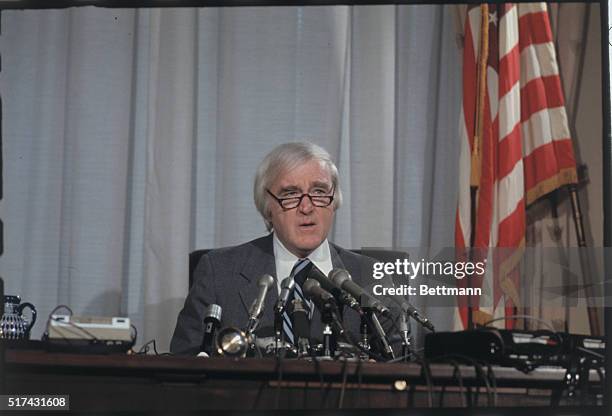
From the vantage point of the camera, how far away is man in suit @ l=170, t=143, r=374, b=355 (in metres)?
3.13

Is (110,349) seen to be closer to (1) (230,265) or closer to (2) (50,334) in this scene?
(2) (50,334)

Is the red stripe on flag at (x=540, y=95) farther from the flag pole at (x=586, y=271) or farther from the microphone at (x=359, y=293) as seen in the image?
the microphone at (x=359, y=293)

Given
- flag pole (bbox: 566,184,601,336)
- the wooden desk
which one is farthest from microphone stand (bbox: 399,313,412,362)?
flag pole (bbox: 566,184,601,336)

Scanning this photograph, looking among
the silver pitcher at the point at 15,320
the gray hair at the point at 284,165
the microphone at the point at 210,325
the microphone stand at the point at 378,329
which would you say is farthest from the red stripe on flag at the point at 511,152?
the silver pitcher at the point at 15,320

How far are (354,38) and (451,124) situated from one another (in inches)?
20.1

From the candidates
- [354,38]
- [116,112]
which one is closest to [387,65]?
[354,38]

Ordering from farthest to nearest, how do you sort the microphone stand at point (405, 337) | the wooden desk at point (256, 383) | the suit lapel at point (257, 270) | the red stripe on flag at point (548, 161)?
the red stripe on flag at point (548, 161), the suit lapel at point (257, 270), the microphone stand at point (405, 337), the wooden desk at point (256, 383)

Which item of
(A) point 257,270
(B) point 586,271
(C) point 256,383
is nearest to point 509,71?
(B) point 586,271

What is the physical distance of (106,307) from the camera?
3.69 meters

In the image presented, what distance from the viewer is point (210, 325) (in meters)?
2.90

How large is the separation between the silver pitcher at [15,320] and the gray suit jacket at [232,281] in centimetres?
49

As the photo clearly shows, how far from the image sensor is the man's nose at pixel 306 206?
10.6 feet

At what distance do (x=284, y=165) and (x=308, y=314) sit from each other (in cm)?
64

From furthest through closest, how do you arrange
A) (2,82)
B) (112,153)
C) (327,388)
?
(112,153) < (2,82) < (327,388)
